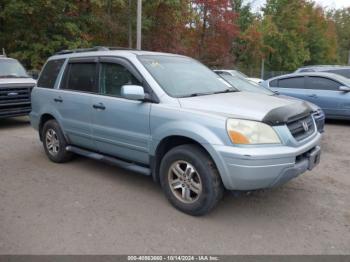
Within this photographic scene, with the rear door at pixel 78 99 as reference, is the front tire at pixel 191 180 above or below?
below

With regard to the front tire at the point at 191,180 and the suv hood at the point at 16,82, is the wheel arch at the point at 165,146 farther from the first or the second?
the suv hood at the point at 16,82

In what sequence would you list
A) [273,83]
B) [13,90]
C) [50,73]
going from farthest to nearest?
[273,83] → [13,90] → [50,73]

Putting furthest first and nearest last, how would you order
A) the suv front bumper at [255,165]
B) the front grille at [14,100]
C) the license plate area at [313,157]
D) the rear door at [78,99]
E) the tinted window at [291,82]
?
the tinted window at [291,82]
the front grille at [14,100]
the rear door at [78,99]
the license plate area at [313,157]
the suv front bumper at [255,165]

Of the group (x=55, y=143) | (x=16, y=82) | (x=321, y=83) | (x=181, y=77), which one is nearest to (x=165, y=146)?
(x=181, y=77)

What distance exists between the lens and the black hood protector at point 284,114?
3662 millimetres

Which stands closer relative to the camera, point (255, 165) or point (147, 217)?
point (255, 165)

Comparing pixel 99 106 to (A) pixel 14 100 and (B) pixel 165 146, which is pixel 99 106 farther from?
(A) pixel 14 100

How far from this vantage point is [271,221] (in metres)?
3.93

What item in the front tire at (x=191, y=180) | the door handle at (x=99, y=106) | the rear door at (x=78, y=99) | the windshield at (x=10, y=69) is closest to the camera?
the front tire at (x=191, y=180)

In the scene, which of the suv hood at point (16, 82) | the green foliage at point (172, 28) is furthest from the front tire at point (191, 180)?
the green foliage at point (172, 28)

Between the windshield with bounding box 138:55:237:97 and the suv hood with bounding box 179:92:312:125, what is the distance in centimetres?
26

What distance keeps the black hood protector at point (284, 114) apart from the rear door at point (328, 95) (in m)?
6.02

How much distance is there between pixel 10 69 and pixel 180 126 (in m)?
8.06

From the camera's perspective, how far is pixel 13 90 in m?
9.41
